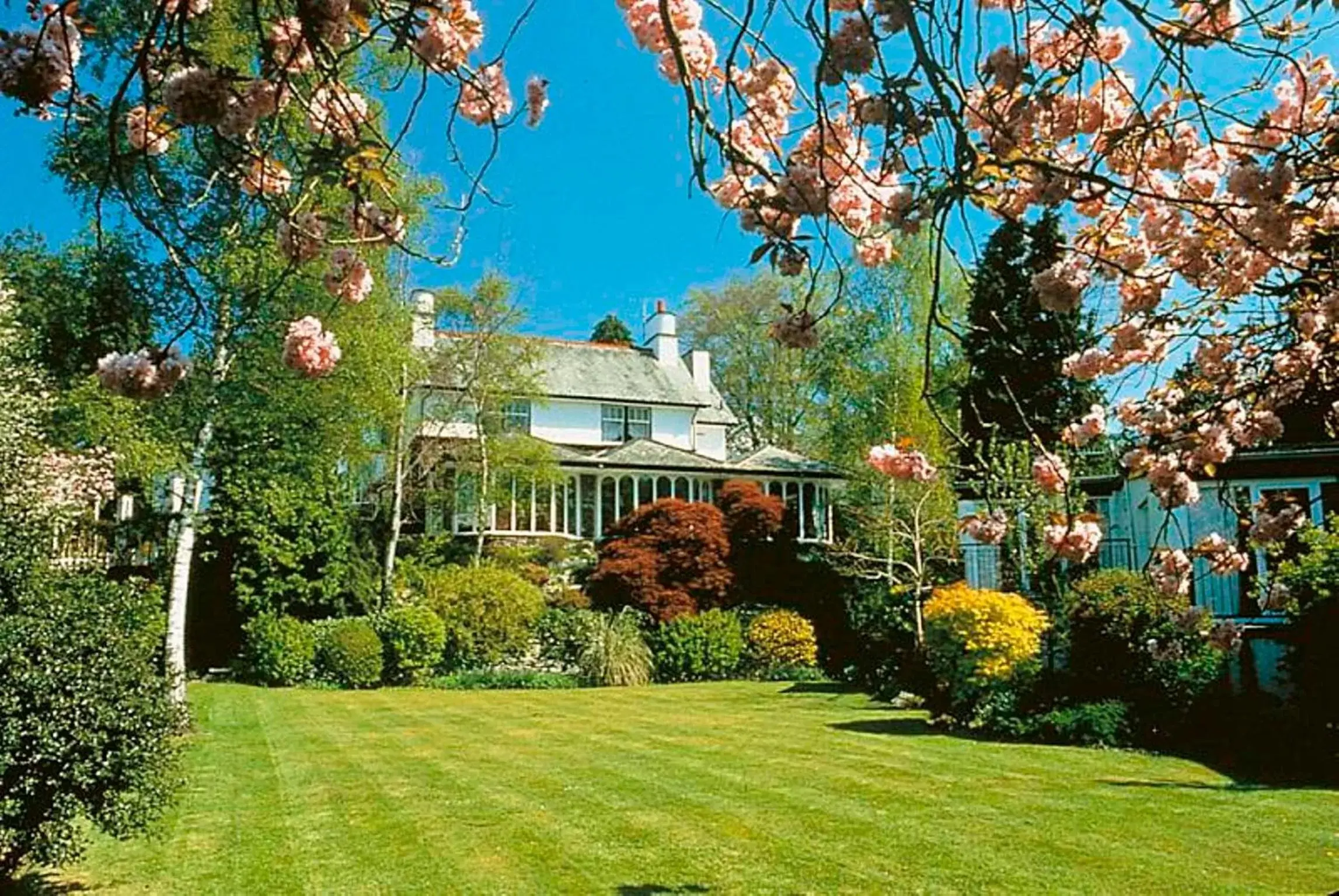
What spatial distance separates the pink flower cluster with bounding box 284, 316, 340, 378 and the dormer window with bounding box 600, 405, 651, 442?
26598mm

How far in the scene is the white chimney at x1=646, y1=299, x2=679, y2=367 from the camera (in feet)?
105

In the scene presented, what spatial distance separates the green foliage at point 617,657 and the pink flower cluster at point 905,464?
14.7 metres

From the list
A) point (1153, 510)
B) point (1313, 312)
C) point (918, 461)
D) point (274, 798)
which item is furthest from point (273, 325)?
point (1153, 510)

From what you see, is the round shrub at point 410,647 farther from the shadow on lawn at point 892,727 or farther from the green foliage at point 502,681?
the shadow on lawn at point 892,727

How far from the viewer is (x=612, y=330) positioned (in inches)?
1732

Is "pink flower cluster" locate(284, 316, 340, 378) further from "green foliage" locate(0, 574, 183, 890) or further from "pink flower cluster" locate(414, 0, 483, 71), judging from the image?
"green foliage" locate(0, 574, 183, 890)

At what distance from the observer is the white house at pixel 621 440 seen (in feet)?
82.3

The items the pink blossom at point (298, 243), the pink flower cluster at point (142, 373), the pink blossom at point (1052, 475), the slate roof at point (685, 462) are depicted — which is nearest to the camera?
the pink flower cluster at point (142, 373)

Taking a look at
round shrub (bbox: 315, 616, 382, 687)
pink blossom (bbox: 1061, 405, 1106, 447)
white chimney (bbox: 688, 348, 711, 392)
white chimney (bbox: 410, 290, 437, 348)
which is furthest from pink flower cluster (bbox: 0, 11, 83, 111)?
white chimney (bbox: 688, 348, 711, 392)

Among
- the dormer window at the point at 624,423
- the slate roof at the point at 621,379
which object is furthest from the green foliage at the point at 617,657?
the dormer window at the point at 624,423

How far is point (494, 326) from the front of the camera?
78.4 feet

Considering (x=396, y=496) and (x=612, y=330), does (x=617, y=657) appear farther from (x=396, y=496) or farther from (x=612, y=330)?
(x=612, y=330)

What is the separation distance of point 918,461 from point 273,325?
10223mm

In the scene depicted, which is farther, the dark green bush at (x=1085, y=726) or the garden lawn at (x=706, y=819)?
the dark green bush at (x=1085, y=726)
